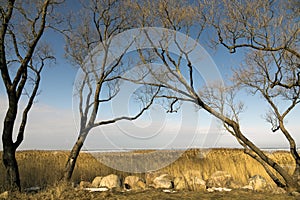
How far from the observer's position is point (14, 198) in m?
7.05

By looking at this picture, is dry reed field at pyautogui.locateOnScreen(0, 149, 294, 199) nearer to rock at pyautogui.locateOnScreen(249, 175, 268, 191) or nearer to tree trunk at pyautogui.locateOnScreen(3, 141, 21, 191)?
rock at pyautogui.locateOnScreen(249, 175, 268, 191)

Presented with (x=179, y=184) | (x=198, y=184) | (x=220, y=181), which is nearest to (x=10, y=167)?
(x=179, y=184)

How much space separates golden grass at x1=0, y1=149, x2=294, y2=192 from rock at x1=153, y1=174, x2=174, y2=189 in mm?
1947

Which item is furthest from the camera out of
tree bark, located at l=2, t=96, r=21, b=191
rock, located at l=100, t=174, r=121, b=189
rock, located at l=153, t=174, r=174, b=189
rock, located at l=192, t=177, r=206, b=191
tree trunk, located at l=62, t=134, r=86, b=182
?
rock, located at l=100, t=174, r=121, b=189

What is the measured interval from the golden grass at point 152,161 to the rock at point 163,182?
6.39 feet

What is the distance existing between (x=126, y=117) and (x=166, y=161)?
6629mm

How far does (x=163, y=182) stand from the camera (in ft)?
44.5

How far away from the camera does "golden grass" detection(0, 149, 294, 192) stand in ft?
47.2

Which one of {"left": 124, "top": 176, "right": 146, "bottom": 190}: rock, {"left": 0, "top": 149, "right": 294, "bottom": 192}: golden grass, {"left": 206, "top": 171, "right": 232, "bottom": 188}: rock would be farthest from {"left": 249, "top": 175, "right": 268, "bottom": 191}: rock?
{"left": 124, "top": 176, "right": 146, "bottom": 190}: rock

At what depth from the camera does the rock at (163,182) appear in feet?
43.7

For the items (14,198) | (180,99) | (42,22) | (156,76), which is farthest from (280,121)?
(14,198)

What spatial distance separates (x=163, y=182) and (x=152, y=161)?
20.1 feet

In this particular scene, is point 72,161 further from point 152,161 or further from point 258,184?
point 258,184

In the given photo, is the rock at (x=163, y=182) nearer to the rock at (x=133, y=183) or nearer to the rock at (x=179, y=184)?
the rock at (x=179, y=184)
